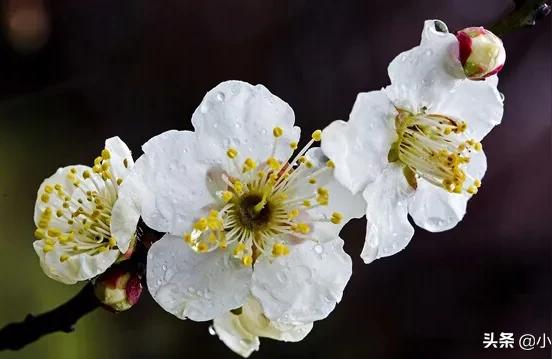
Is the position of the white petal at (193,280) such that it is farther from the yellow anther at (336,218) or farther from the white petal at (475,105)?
the white petal at (475,105)

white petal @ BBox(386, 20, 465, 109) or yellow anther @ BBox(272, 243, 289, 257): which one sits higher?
white petal @ BBox(386, 20, 465, 109)

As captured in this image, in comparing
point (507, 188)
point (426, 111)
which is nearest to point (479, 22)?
point (507, 188)

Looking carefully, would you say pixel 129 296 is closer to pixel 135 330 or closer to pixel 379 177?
pixel 379 177

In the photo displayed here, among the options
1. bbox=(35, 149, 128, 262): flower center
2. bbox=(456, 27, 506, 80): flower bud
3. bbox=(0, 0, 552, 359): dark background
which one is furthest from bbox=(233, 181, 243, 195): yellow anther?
bbox=(0, 0, 552, 359): dark background

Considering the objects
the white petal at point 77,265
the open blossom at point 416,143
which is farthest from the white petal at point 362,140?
the white petal at point 77,265

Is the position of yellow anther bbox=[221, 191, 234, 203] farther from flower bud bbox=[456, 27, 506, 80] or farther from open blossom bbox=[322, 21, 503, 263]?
flower bud bbox=[456, 27, 506, 80]

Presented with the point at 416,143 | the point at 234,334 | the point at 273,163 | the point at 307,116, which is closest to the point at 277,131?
the point at 273,163

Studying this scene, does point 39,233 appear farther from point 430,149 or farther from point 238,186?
point 430,149

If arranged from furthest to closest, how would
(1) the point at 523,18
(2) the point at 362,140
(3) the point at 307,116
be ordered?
1. (3) the point at 307,116
2. (1) the point at 523,18
3. (2) the point at 362,140
